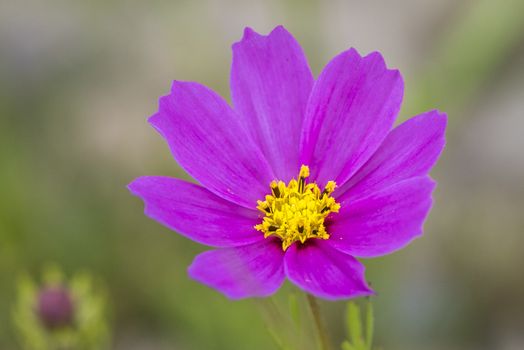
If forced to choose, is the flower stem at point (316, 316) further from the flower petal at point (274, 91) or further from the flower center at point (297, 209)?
the flower petal at point (274, 91)

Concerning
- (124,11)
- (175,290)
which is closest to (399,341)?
(175,290)

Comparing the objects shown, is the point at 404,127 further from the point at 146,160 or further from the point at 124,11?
the point at 124,11

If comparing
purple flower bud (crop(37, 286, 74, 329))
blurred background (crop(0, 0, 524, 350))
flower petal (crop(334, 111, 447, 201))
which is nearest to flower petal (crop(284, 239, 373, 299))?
flower petal (crop(334, 111, 447, 201))

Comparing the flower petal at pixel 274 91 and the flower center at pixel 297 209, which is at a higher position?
the flower petal at pixel 274 91

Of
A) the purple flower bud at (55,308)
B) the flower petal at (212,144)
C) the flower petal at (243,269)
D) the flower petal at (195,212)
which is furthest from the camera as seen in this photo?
the purple flower bud at (55,308)

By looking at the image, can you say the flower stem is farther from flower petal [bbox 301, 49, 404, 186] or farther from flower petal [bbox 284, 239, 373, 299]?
flower petal [bbox 301, 49, 404, 186]

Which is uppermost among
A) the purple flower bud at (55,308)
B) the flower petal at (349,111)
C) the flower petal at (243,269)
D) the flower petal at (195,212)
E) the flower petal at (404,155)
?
the flower petal at (349,111)

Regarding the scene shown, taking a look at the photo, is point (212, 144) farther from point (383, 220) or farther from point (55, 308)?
point (55, 308)

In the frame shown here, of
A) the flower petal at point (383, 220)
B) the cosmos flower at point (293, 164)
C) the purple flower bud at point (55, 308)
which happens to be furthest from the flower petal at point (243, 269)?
the purple flower bud at point (55, 308)
